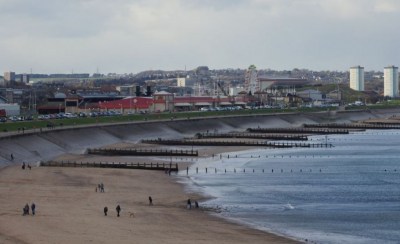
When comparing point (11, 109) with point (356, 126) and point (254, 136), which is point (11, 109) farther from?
point (356, 126)

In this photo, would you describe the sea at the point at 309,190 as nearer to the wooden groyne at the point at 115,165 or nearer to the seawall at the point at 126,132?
the wooden groyne at the point at 115,165

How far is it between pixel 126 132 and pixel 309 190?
5215 cm

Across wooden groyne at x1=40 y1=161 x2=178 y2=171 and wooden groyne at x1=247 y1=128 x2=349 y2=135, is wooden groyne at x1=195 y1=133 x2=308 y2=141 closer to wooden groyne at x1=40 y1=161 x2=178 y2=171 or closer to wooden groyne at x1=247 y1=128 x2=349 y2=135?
wooden groyne at x1=247 y1=128 x2=349 y2=135

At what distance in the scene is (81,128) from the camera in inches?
4082

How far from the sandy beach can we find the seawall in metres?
11.1

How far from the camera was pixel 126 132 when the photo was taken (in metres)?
111

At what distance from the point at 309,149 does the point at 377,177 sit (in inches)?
1149

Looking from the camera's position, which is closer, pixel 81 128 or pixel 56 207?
pixel 56 207

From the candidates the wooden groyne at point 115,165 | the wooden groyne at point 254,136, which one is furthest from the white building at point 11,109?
the wooden groyne at point 115,165

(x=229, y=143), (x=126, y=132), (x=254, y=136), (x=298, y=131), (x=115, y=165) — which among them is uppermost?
(x=126, y=132)

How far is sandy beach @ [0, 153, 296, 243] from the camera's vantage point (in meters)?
41.0

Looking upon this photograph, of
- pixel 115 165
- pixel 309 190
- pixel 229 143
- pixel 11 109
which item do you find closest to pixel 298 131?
pixel 229 143

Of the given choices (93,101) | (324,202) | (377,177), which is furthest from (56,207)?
(93,101)

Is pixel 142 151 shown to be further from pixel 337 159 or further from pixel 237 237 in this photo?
pixel 237 237
